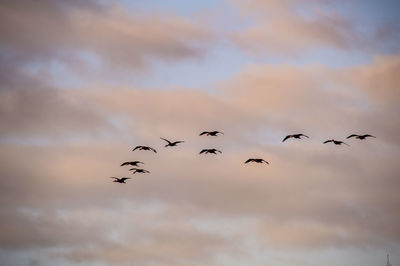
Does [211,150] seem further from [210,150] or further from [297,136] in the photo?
[297,136]

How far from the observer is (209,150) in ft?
398

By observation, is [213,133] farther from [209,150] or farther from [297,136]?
[297,136]

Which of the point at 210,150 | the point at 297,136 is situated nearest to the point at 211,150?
the point at 210,150

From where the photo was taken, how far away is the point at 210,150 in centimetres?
12181

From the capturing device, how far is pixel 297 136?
119 m

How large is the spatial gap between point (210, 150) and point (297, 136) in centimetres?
2015

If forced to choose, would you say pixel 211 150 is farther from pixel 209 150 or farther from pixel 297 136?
pixel 297 136

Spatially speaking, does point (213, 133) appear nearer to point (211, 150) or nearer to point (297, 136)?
point (211, 150)

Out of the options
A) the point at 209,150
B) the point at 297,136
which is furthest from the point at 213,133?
the point at 297,136

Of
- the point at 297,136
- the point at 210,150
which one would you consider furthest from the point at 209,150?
the point at 297,136

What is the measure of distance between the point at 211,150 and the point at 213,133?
14.1ft

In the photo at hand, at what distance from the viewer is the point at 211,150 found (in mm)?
122188

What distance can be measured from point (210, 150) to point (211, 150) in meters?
0.45

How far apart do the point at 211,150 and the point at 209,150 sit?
94 centimetres
